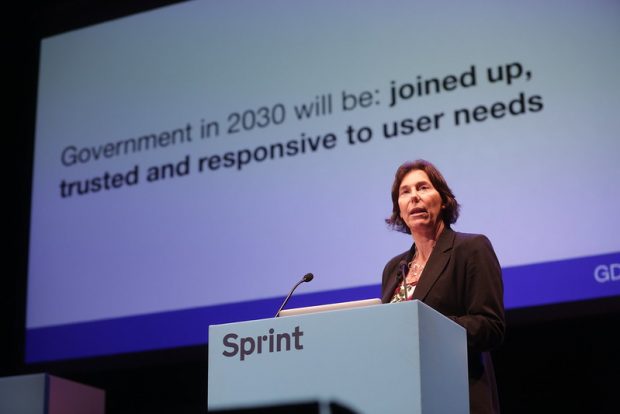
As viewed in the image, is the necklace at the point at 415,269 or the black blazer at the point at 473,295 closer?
the black blazer at the point at 473,295

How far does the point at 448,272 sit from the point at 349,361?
62cm

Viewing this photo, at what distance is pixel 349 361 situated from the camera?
2.19m

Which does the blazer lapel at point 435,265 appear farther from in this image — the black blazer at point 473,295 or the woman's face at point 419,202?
the woman's face at point 419,202

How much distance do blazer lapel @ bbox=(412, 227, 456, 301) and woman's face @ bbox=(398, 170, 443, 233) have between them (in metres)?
0.12

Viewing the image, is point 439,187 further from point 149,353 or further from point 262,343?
point 149,353

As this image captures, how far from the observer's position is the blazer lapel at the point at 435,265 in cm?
271

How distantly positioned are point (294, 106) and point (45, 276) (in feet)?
4.97

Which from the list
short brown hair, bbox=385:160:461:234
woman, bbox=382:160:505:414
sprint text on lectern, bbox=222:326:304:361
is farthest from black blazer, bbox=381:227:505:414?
sprint text on lectern, bbox=222:326:304:361

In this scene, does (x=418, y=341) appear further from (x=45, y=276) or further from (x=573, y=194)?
(x=45, y=276)

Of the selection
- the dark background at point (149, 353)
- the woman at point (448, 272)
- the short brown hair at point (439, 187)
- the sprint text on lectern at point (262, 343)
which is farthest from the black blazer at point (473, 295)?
the dark background at point (149, 353)

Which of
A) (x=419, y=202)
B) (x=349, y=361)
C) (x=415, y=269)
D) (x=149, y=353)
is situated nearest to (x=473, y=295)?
(x=415, y=269)

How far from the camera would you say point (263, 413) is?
7.32 feet

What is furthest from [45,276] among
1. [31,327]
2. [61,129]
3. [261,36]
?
[261,36]

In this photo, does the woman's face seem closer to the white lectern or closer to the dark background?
the white lectern
